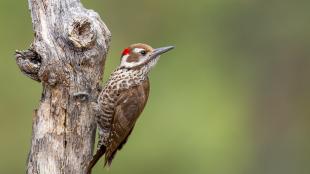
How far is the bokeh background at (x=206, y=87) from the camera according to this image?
19.2 meters

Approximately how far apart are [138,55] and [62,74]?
3.83ft

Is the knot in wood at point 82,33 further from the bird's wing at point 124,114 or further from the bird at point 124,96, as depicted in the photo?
the bird's wing at point 124,114

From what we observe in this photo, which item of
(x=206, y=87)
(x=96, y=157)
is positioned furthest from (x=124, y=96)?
(x=206, y=87)

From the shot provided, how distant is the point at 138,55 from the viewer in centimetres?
1116

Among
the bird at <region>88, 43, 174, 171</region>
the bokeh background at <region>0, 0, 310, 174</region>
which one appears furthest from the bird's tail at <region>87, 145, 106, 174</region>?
the bokeh background at <region>0, 0, 310, 174</region>

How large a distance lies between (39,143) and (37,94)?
8.60 metres

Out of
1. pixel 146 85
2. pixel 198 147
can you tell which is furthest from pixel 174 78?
pixel 146 85

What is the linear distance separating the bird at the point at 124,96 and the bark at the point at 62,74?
2.02 feet

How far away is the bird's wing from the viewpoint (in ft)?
36.4

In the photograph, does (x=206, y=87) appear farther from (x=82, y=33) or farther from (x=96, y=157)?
(x=82, y=33)

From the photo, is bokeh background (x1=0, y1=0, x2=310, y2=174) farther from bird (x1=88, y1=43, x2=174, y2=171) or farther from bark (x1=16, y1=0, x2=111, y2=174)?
bark (x1=16, y1=0, x2=111, y2=174)

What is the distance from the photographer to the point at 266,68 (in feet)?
70.2

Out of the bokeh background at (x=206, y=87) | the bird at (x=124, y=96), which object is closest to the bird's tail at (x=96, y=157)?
the bird at (x=124, y=96)

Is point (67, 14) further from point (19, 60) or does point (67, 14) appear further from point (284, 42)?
point (284, 42)
